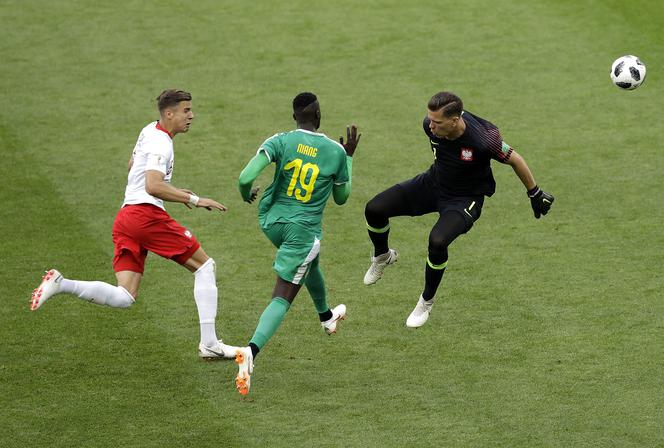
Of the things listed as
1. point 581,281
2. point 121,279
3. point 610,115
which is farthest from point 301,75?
point 121,279

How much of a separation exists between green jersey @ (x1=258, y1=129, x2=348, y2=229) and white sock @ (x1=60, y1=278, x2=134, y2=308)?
1.40 m

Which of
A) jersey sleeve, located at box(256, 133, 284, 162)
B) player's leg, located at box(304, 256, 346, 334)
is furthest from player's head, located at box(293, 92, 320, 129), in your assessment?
player's leg, located at box(304, 256, 346, 334)

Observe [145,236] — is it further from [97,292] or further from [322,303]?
[322,303]

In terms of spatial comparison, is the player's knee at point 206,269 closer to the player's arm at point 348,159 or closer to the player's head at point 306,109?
the player's arm at point 348,159

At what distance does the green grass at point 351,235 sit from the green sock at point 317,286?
1.58ft

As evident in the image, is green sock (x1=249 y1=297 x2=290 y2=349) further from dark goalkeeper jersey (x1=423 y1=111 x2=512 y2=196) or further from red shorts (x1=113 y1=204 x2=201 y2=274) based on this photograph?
dark goalkeeper jersey (x1=423 y1=111 x2=512 y2=196)

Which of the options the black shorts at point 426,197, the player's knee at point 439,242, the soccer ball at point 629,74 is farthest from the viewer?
the soccer ball at point 629,74

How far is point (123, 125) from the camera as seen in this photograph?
17.2m

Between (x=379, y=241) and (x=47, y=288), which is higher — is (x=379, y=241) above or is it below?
above

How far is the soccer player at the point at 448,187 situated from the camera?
10.9 m

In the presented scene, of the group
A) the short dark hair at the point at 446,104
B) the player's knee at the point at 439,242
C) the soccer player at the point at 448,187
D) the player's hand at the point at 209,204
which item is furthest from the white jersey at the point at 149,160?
the player's knee at the point at 439,242

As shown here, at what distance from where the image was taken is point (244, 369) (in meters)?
9.88

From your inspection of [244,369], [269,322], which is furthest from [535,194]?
[244,369]

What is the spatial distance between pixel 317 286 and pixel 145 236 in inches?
62.9
